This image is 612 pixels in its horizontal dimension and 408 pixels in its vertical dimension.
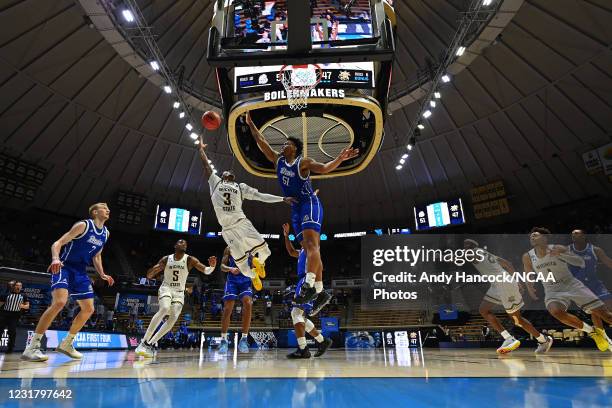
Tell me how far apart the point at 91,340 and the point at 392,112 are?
1666 centimetres

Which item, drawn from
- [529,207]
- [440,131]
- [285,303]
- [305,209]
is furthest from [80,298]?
[529,207]

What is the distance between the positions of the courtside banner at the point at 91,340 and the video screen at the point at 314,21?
9.65 meters

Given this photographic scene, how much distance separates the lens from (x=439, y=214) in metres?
26.9

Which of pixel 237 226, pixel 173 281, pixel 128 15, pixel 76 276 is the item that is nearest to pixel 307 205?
pixel 237 226

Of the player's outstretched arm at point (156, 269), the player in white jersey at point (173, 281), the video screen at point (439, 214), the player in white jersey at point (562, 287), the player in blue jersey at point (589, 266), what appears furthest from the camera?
the video screen at point (439, 214)

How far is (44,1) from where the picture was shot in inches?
580

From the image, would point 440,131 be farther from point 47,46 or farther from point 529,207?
point 47,46

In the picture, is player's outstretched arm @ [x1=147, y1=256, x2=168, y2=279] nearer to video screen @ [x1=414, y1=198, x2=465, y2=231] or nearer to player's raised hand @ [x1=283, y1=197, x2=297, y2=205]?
player's raised hand @ [x1=283, y1=197, x2=297, y2=205]

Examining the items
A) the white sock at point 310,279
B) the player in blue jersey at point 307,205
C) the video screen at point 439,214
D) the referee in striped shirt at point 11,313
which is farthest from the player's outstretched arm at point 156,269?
the video screen at point 439,214

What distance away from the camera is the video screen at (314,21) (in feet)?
22.5

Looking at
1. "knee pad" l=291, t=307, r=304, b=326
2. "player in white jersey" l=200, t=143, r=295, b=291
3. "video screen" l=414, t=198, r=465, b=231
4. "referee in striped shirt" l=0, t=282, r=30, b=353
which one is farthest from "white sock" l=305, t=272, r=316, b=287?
"video screen" l=414, t=198, r=465, b=231

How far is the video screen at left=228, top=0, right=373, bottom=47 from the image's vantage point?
22.5 ft

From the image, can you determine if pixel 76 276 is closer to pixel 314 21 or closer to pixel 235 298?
pixel 235 298

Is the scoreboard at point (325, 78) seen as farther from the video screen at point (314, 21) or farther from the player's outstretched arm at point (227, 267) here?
the player's outstretched arm at point (227, 267)
